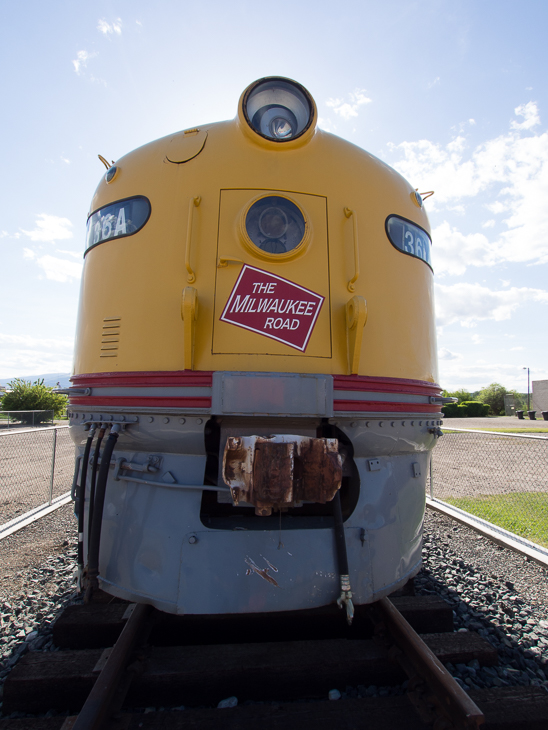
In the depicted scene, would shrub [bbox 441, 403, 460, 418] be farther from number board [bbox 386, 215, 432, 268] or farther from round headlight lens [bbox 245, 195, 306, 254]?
round headlight lens [bbox 245, 195, 306, 254]

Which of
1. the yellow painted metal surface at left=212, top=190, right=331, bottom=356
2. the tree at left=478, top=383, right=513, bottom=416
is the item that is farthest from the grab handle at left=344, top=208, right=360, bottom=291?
the tree at left=478, top=383, right=513, bottom=416

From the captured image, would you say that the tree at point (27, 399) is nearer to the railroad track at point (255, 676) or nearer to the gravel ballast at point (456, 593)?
the gravel ballast at point (456, 593)

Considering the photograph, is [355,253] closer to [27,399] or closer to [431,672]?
[431,672]

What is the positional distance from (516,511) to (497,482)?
8.56ft

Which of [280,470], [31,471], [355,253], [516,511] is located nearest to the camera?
[280,470]

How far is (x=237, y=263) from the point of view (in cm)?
270

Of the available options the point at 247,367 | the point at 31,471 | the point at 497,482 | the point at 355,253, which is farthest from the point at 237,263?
the point at 31,471

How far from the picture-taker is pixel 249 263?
2699 millimetres

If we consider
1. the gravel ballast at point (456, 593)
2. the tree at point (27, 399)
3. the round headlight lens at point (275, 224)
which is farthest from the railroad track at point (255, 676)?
the tree at point (27, 399)

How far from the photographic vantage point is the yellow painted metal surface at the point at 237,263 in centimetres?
264

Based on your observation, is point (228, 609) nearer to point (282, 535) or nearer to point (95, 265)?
point (282, 535)

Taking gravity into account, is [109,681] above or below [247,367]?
below

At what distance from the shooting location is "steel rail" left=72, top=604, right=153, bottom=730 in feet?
6.33

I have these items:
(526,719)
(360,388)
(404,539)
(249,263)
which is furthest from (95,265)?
(526,719)
